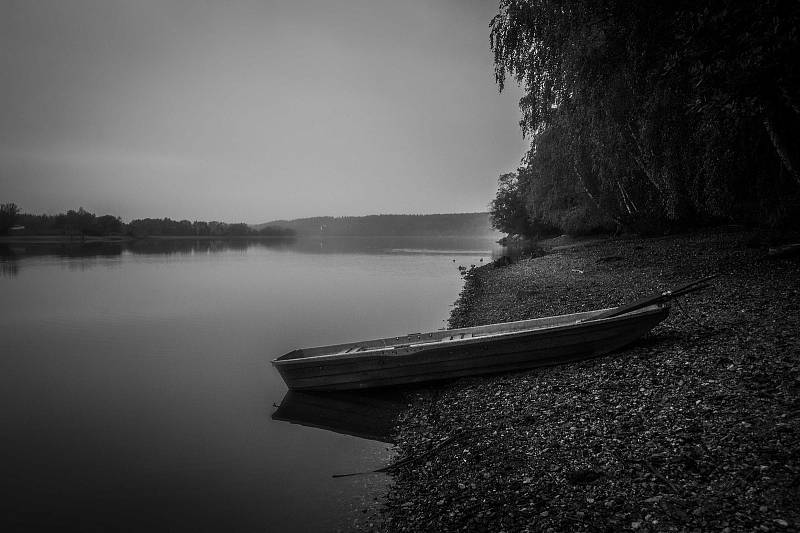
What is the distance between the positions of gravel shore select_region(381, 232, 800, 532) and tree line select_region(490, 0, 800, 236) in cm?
567

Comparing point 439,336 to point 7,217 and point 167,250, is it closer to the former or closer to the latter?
point 167,250

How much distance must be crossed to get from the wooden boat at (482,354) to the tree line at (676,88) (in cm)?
558

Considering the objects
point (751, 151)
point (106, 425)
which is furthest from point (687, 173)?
point (106, 425)

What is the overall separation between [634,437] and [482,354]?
431cm

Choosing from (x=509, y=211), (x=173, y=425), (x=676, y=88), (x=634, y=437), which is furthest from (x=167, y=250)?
(x=634, y=437)

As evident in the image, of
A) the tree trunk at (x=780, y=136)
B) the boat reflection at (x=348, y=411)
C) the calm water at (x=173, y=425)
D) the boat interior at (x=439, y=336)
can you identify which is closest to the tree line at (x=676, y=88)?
the tree trunk at (x=780, y=136)

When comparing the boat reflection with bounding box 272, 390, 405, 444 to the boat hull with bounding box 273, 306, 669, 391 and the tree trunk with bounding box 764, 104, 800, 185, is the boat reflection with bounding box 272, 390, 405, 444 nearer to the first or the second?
the boat hull with bounding box 273, 306, 669, 391

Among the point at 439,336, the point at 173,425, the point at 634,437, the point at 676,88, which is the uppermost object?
the point at 676,88

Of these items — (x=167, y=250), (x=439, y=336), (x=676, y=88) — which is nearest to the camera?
(x=439, y=336)

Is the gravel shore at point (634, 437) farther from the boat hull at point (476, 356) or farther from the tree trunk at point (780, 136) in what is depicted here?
the tree trunk at point (780, 136)

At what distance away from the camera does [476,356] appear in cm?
1013

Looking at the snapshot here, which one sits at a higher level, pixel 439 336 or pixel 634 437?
pixel 439 336

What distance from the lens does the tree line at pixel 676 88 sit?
33.0ft

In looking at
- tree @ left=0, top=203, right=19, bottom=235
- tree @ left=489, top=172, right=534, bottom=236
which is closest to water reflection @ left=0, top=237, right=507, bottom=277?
tree @ left=489, top=172, right=534, bottom=236
